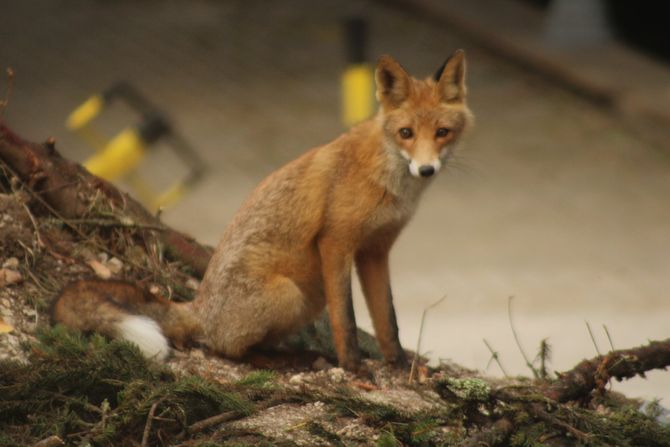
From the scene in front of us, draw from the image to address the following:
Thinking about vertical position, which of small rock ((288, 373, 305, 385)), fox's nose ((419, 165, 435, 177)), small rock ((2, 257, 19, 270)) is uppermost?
fox's nose ((419, 165, 435, 177))

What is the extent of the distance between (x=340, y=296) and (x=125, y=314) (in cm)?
105

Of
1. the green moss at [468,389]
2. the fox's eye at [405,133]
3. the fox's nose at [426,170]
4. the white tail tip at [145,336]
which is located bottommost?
the green moss at [468,389]

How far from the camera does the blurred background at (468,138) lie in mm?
10094

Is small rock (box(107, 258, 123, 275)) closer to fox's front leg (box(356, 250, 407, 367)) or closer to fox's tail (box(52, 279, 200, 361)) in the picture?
fox's tail (box(52, 279, 200, 361))

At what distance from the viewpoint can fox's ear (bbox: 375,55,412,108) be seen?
225 inches

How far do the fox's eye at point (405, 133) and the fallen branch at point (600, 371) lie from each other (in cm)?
145

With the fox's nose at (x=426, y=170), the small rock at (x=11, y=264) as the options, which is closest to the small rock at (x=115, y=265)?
the small rock at (x=11, y=264)

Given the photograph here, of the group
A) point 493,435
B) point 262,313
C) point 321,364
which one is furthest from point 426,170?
point 493,435

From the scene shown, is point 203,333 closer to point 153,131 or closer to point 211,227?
point 153,131

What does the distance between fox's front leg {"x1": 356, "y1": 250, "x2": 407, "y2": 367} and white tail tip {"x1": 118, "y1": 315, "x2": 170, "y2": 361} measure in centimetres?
112

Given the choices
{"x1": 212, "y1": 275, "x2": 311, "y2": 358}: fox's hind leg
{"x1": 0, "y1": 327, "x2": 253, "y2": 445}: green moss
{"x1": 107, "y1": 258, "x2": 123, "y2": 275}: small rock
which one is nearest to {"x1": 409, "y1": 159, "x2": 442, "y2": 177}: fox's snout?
{"x1": 212, "y1": 275, "x2": 311, "y2": 358}: fox's hind leg

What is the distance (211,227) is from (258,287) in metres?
6.01

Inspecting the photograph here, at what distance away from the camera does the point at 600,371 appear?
477cm

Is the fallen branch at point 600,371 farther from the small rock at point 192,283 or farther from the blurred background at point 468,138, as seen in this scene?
the small rock at point 192,283
